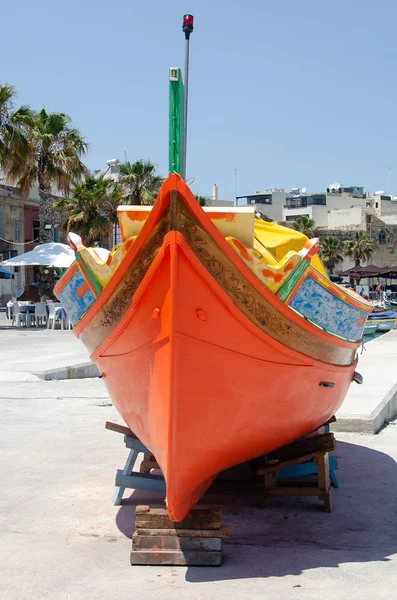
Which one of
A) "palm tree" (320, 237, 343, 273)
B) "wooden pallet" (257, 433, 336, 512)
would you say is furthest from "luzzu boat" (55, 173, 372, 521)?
"palm tree" (320, 237, 343, 273)

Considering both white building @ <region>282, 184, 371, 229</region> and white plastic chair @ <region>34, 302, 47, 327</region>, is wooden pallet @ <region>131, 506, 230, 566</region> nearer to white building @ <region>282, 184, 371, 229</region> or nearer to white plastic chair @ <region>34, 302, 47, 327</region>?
white plastic chair @ <region>34, 302, 47, 327</region>

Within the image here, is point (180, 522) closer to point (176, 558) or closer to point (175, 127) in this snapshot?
point (176, 558)

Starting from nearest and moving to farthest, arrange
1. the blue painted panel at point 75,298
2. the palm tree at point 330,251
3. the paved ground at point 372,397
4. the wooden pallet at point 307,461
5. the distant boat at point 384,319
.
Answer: the blue painted panel at point 75,298
the wooden pallet at point 307,461
the paved ground at point 372,397
the distant boat at point 384,319
the palm tree at point 330,251

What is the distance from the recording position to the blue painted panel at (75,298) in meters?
5.27

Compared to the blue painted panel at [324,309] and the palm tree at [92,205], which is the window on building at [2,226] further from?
the blue painted panel at [324,309]

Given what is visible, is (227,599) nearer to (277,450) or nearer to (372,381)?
(277,450)

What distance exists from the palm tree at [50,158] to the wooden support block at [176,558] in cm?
2225

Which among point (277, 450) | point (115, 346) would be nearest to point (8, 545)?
point (115, 346)

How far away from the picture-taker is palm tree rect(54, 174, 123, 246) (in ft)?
97.8

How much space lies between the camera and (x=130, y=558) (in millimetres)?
4512

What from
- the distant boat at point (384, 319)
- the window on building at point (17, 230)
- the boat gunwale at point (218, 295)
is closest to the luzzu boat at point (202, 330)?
the boat gunwale at point (218, 295)

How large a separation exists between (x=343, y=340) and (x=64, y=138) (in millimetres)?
23001

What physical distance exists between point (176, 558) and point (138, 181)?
26213 mm

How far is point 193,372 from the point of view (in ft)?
14.6
